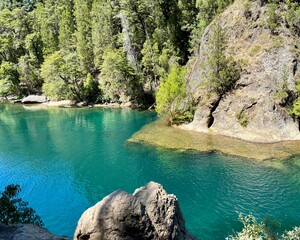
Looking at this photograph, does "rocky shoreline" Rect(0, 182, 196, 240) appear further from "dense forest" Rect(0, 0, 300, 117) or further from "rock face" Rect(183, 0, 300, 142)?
"dense forest" Rect(0, 0, 300, 117)

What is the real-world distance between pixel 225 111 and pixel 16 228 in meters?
37.5

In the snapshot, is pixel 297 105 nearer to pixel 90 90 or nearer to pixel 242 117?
pixel 242 117

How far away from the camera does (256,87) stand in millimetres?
44469

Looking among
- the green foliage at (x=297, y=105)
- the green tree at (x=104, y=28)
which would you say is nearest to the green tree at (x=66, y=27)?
the green tree at (x=104, y=28)

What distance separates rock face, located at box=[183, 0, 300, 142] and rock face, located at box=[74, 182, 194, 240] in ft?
99.3

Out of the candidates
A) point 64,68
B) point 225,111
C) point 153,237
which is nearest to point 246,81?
point 225,111

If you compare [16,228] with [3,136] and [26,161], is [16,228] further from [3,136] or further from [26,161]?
[3,136]

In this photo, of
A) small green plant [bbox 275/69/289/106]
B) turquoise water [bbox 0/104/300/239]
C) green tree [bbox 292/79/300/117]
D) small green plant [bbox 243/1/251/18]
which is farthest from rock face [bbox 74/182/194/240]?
small green plant [bbox 243/1/251/18]

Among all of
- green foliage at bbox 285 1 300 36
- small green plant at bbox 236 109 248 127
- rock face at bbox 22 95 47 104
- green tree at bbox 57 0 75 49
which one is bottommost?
small green plant at bbox 236 109 248 127

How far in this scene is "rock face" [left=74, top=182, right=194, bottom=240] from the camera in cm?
1227

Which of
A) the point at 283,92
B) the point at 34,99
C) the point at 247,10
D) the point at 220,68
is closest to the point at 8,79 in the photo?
the point at 34,99

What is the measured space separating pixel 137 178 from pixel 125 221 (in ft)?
61.9

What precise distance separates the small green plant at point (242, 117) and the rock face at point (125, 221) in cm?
3272

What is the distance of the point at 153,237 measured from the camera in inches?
505
